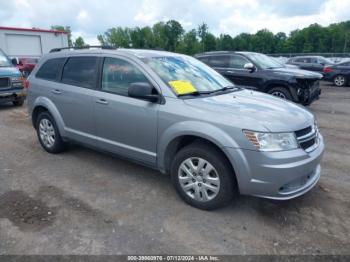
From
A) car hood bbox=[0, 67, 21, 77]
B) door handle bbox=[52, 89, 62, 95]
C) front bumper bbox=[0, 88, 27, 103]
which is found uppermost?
door handle bbox=[52, 89, 62, 95]

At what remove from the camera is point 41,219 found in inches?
131

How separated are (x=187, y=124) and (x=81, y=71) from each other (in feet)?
6.92

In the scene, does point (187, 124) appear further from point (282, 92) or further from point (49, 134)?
point (282, 92)

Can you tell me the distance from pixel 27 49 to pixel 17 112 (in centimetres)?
1893

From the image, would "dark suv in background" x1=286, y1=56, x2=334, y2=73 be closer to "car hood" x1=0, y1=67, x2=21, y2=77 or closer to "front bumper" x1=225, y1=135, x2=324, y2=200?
"car hood" x1=0, y1=67, x2=21, y2=77

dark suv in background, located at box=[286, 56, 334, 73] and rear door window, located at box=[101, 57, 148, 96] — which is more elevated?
rear door window, located at box=[101, 57, 148, 96]

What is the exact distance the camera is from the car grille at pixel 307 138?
3.20 meters

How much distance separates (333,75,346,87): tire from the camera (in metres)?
15.5

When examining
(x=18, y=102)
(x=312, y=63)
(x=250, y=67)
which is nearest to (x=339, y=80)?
(x=312, y=63)

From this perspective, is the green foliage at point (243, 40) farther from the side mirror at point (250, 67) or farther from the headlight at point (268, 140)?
the headlight at point (268, 140)

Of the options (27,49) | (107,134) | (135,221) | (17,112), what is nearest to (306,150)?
(135,221)

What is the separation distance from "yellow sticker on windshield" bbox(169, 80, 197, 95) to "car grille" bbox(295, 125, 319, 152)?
1314mm

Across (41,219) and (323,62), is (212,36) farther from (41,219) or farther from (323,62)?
(41,219)

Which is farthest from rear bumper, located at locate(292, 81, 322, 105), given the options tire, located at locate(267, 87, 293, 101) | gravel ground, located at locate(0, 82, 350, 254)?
gravel ground, located at locate(0, 82, 350, 254)
